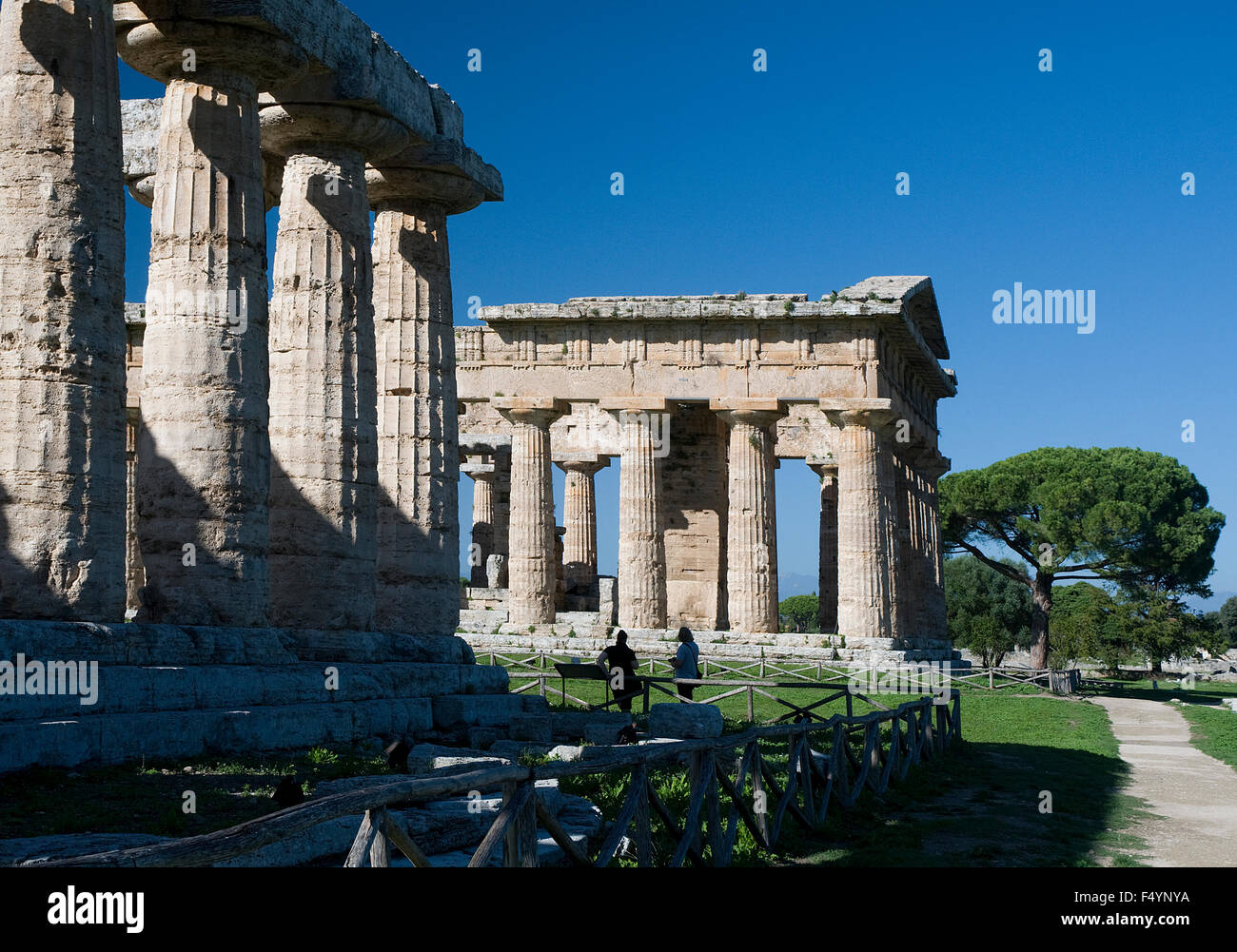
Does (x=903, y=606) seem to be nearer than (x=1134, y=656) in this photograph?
Yes

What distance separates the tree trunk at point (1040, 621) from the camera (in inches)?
1829

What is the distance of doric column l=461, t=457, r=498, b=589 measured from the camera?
4338cm

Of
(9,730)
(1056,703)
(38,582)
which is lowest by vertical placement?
(1056,703)

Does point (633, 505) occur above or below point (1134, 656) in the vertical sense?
above

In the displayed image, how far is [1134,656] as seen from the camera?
142 ft

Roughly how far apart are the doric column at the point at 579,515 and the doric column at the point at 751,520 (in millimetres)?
6667

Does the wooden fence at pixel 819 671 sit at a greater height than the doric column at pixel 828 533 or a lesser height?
lesser

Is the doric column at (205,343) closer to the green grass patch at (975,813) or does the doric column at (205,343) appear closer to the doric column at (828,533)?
the green grass patch at (975,813)

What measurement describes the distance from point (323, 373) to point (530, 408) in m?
18.2

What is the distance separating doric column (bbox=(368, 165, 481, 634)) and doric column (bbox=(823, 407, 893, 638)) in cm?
1647

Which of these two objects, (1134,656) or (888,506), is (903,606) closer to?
(888,506)

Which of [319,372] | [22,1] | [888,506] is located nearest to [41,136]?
[22,1]

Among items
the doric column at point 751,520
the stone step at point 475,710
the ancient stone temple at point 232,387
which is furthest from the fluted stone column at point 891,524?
the stone step at point 475,710
